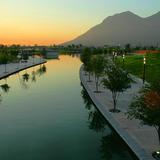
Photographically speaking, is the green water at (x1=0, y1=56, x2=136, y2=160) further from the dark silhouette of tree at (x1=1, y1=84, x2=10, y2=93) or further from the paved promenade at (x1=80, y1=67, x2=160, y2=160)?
the dark silhouette of tree at (x1=1, y1=84, x2=10, y2=93)

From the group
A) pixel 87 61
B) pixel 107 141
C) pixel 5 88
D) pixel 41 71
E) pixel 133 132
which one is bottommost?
pixel 41 71

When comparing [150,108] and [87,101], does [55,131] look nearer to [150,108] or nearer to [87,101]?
[150,108]

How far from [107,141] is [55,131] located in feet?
14.5

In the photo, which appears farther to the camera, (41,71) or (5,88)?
(41,71)

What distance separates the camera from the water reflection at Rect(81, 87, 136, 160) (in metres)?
18.4

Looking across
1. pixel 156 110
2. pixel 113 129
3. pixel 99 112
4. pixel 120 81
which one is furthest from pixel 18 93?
pixel 156 110

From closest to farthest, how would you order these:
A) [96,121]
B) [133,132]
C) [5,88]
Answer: [133,132], [96,121], [5,88]

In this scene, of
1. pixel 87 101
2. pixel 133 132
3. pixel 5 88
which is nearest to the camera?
pixel 133 132

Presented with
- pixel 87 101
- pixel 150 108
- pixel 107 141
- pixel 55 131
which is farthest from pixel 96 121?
pixel 150 108

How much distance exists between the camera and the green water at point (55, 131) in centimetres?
1886

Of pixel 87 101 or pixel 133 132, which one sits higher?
pixel 133 132

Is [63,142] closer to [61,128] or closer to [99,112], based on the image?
[61,128]

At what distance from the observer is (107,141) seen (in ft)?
69.1

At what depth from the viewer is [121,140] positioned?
64.9 ft
